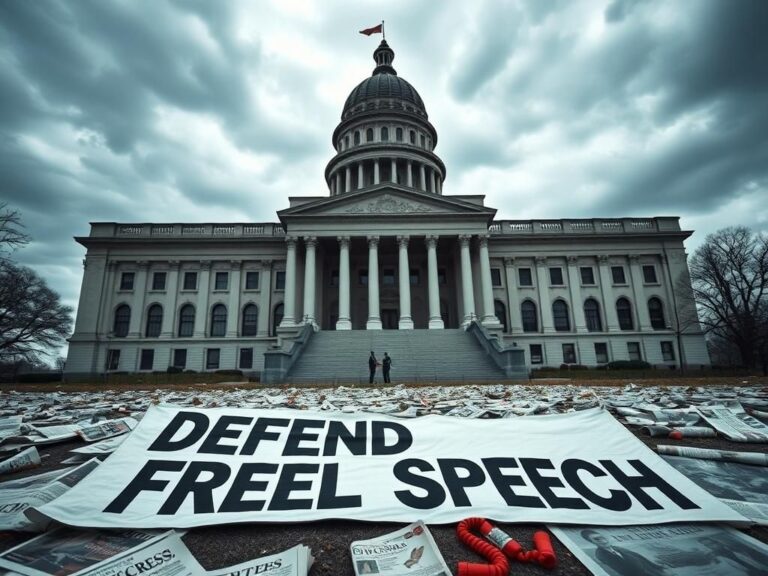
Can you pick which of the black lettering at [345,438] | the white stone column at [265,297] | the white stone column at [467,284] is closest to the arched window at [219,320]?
A: the white stone column at [265,297]

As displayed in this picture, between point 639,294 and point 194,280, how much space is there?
42.0m

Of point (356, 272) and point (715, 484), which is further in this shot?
point (356, 272)

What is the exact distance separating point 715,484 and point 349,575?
3.15 metres

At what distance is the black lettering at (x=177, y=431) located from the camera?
3.10 metres

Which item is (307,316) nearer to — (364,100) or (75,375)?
(75,375)

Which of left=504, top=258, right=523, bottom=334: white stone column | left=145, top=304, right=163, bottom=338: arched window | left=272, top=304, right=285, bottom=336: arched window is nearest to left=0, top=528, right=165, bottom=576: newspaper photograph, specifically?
left=272, top=304, right=285, bottom=336: arched window

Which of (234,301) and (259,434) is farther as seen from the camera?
(234,301)

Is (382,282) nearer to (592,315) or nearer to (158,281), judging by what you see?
(592,315)

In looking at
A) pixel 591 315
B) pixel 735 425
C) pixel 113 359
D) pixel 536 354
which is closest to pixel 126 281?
pixel 113 359

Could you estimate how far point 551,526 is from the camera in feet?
7.79

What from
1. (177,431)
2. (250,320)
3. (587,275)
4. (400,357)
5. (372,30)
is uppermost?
(372,30)

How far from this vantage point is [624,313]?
35.1 metres

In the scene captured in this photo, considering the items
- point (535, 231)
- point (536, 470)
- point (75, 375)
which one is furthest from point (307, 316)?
point (536, 470)

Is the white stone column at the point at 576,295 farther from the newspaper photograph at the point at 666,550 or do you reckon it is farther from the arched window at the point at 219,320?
the newspaper photograph at the point at 666,550
